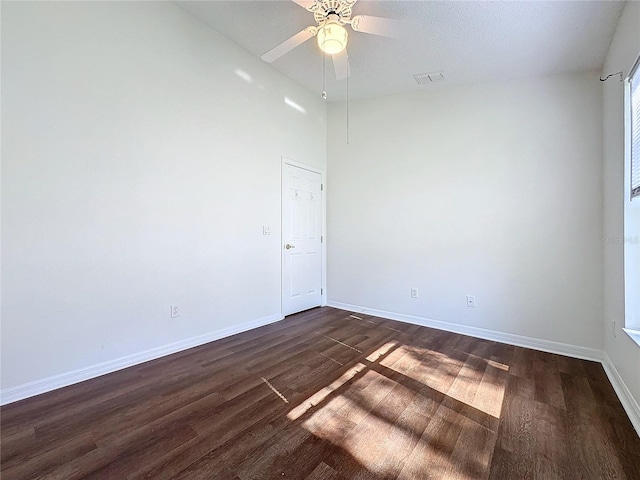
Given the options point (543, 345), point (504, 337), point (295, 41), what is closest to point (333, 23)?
point (295, 41)

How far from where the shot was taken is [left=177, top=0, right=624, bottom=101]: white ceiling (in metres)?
2.33

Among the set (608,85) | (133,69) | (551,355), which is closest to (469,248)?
(551,355)

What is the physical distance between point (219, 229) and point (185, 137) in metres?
0.95

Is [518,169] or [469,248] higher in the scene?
[518,169]

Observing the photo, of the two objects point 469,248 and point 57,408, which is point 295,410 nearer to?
point 57,408

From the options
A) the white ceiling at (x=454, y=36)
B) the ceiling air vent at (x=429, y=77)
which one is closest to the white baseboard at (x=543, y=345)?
the white ceiling at (x=454, y=36)

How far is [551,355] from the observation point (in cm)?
288

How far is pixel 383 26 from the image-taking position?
2.33 meters

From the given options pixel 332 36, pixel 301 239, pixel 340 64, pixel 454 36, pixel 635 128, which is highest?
pixel 454 36

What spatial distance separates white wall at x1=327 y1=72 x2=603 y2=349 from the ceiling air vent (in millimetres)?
217

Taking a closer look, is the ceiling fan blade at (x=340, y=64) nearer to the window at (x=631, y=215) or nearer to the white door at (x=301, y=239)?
the white door at (x=301, y=239)

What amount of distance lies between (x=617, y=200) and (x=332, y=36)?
2.57 metres

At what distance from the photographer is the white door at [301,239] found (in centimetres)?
397

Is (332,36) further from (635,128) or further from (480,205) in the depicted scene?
(480,205)
